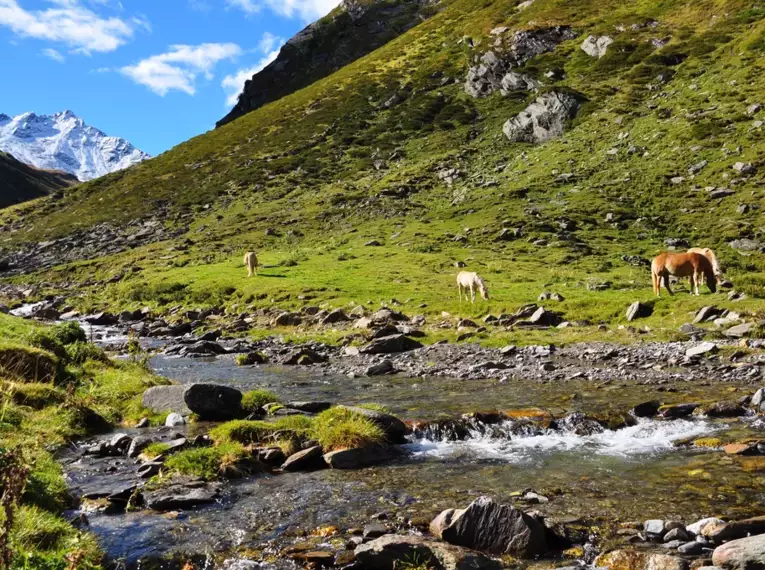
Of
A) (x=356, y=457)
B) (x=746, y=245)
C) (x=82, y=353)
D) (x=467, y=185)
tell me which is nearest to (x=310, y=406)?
(x=356, y=457)

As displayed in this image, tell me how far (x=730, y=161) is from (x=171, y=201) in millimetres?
78625

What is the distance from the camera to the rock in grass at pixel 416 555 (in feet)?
24.5

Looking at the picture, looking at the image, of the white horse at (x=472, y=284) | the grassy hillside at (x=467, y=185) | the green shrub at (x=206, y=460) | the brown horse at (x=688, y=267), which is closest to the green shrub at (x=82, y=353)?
the green shrub at (x=206, y=460)

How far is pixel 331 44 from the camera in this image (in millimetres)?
187625

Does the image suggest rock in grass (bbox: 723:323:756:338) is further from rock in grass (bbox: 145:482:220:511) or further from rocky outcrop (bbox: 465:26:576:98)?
rocky outcrop (bbox: 465:26:576:98)

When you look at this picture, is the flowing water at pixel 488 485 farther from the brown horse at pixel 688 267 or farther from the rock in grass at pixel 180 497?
the brown horse at pixel 688 267

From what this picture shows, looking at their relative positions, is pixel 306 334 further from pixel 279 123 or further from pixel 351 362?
pixel 279 123

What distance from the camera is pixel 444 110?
10569 centimetres

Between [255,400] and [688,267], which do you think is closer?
[255,400]

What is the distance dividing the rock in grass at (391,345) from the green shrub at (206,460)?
14918 mm

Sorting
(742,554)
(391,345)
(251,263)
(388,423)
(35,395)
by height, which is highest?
(251,263)

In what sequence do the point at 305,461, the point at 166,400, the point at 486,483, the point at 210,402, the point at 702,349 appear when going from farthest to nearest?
the point at 702,349 → the point at 166,400 → the point at 210,402 → the point at 305,461 → the point at 486,483

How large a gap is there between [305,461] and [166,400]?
666 cm

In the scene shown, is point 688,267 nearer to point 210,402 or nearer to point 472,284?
point 472,284
